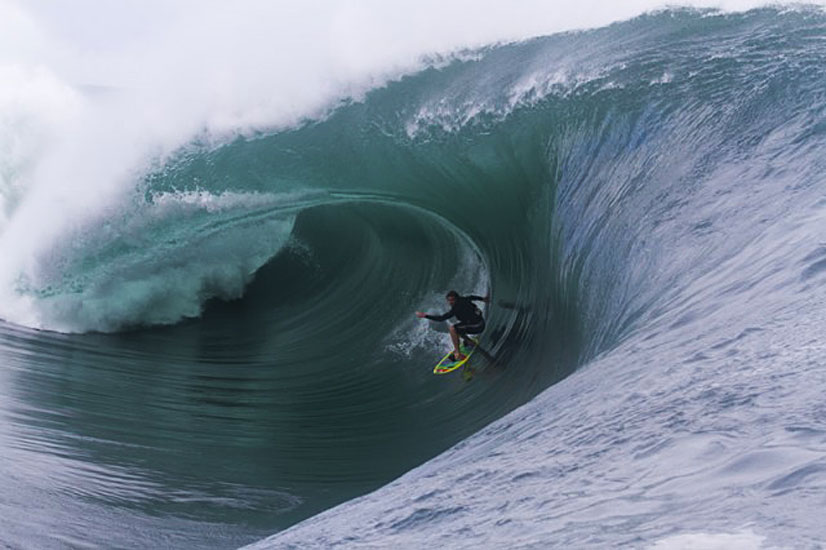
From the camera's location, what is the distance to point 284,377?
10680 millimetres

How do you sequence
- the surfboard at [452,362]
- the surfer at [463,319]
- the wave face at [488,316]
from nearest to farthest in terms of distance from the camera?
1. the wave face at [488,316]
2. the surfer at [463,319]
3. the surfboard at [452,362]

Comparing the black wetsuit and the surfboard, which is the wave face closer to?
the surfboard

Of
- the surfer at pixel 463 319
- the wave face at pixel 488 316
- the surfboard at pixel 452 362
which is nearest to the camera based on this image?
the wave face at pixel 488 316

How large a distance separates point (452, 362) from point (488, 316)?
0.80 metres

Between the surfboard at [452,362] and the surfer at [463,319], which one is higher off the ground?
the surfer at [463,319]

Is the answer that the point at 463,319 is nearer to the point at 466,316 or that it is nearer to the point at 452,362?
the point at 466,316

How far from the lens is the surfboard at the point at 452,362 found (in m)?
10.0

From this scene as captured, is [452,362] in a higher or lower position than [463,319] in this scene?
lower

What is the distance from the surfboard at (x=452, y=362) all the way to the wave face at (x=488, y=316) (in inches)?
5.4

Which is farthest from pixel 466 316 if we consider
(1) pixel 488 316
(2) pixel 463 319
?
(1) pixel 488 316

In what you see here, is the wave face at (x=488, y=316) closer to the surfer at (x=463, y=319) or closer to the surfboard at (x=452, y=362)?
the surfboard at (x=452, y=362)

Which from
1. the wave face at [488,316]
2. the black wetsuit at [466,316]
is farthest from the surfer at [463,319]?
the wave face at [488,316]

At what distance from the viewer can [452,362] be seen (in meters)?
10.2

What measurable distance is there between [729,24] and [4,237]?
874 cm
